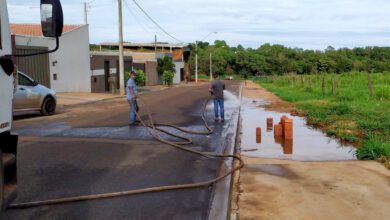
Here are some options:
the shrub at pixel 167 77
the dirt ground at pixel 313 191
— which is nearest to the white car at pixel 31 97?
the dirt ground at pixel 313 191

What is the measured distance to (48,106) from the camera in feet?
57.4

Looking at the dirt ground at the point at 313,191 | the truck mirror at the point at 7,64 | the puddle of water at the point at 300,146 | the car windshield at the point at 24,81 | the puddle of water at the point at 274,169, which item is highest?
the truck mirror at the point at 7,64

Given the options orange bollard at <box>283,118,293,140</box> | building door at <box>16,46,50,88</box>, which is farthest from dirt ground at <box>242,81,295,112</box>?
building door at <box>16,46,50,88</box>

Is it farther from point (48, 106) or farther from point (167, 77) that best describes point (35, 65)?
point (167, 77)

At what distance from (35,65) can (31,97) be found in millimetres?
10882

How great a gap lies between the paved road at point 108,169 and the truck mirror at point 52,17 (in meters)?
2.40

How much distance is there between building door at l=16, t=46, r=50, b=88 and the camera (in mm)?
24953

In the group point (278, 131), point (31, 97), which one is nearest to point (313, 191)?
point (278, 131)

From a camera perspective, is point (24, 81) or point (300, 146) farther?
point (24, 81)

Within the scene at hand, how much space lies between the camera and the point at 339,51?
100312mm

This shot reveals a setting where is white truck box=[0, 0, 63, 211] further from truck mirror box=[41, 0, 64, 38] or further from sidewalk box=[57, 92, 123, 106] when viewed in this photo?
sidewalk box=[57, 92, 123, 106]

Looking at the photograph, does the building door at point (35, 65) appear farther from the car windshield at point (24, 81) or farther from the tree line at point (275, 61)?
the tree line at point (275, 61)

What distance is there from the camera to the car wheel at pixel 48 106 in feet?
56.3

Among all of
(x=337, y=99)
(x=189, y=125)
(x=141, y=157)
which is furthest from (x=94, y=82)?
(x=141, y=157)
